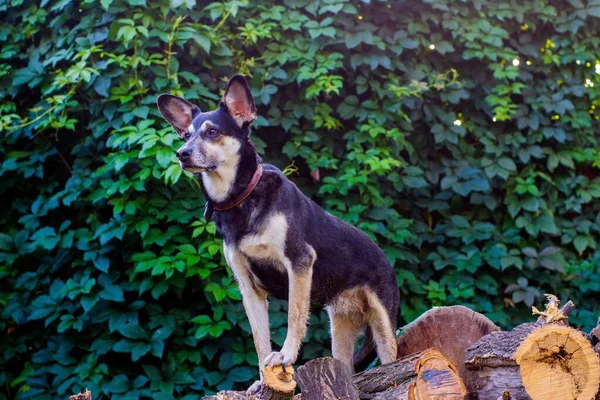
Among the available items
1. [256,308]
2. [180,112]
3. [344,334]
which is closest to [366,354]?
[344,334]

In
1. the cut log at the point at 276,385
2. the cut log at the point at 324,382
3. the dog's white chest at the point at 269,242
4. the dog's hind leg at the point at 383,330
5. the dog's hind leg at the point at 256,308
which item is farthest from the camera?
the dog's hind leg at the point at 383,330

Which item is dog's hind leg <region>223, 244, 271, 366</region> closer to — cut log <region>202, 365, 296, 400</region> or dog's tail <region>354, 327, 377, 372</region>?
cut log <region>202, 365, 296, 400</region>

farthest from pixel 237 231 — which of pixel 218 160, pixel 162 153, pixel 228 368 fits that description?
pixel 228 368

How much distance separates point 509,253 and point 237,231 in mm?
2961

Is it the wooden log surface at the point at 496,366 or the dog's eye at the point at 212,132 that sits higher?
the dog's eye at the point at 212,132

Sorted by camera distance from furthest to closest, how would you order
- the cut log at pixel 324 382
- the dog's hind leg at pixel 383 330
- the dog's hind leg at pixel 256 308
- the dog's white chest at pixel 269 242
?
Result: the dog's hind leg at pixel 383 330 → the dog's hind leg at pixel 256 308 → the dog's white chest at pixel 269 242 → the cut log at pixel 324 382

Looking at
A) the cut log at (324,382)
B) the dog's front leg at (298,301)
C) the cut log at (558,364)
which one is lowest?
the cut log at (324,382)

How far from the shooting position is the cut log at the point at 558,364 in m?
2.97

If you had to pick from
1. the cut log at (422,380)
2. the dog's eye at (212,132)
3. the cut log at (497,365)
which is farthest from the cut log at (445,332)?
the dog's eye at (212,132)

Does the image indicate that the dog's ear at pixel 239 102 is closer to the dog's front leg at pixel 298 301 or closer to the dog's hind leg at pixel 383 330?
the dog's front leg at pixel 298 301

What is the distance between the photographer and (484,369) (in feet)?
11.5

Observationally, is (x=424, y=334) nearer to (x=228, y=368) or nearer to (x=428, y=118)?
(x=228, y=368)

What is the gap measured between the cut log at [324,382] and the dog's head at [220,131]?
3.09 feet

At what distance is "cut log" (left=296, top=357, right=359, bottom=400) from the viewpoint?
3297 mm
